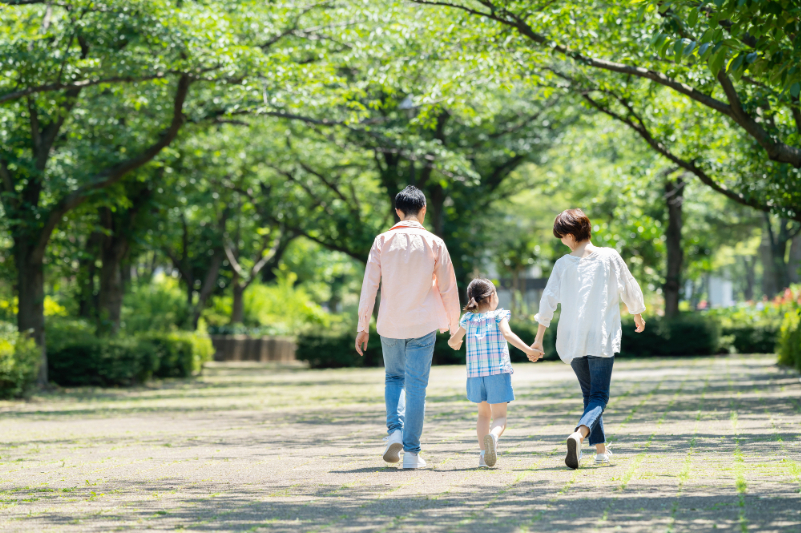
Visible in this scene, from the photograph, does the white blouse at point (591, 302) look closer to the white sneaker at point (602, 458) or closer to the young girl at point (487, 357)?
the young girl at point (487, 357)

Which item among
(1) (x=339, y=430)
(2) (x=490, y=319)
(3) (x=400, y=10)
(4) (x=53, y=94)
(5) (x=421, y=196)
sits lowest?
(1) (x=339, y=430)

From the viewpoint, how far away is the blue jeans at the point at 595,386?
19.4 feet

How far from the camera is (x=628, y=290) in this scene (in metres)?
6.08

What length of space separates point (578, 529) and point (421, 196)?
9.64 feet

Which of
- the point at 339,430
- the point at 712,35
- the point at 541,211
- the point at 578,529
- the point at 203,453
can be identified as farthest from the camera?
the point at 541,211

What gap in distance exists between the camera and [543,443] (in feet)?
24.6

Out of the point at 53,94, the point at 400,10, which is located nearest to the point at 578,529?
the point at 400,10

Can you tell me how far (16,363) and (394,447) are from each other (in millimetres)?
9662

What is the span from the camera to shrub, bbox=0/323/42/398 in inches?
530

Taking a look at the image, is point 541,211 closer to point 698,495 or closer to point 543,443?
point 543,443

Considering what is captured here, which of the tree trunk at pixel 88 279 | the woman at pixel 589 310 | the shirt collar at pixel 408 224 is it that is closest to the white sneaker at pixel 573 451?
the woman at pixel 589 310

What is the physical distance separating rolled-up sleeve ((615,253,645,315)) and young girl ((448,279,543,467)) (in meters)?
0.72

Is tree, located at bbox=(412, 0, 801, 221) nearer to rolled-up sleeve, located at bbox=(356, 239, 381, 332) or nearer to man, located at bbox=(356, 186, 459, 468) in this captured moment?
man, located at bbox=(356, 186, 459, 468)

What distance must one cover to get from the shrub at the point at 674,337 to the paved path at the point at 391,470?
13.4m
